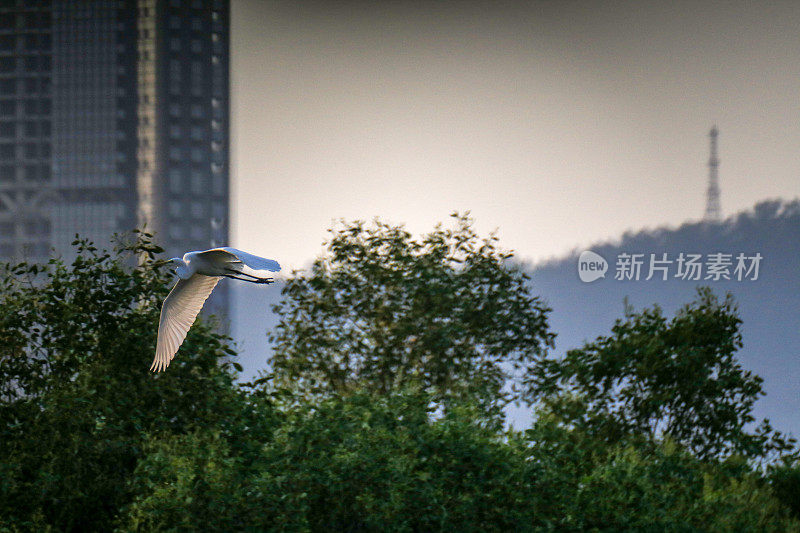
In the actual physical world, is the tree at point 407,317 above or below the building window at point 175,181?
below

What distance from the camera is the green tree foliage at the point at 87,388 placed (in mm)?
14516

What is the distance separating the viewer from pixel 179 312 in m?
13.0

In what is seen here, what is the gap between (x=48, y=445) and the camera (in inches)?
586

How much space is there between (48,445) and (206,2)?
5414 inches

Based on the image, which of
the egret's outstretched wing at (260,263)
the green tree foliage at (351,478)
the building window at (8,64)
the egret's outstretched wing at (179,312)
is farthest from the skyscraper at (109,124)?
the egret's outstretched wing at (260,263)

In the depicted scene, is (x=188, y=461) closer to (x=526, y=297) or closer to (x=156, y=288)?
(x=156, y=288)

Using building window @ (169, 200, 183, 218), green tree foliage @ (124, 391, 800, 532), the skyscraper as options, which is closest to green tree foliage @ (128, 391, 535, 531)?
green tree foliage @ (124, 391, 800, 532)

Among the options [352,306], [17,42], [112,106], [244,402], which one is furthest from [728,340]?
[17,42]

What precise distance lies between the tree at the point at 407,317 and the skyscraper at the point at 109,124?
108285 millimetres

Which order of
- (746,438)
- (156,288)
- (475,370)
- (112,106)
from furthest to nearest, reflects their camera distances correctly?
(112,106) → (475,370) → (746,438) → (156,288)

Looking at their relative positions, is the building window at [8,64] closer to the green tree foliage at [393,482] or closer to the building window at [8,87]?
the building window at [8,87]

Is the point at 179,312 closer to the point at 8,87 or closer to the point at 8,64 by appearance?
the point at 8,87

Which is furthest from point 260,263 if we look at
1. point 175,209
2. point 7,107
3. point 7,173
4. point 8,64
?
point 8,64

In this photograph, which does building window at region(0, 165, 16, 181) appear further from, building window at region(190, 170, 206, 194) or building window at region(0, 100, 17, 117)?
building window at region(190, 170, 206, 194)
